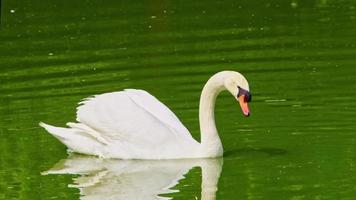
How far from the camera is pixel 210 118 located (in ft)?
45.1

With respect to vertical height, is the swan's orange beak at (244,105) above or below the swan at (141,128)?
above

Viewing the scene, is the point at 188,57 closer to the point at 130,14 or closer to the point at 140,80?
the point at 140,80

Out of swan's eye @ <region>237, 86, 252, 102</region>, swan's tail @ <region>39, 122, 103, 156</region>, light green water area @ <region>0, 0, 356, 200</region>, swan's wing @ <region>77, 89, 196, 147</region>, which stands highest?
swan's eye @ <region>237, 86, 252, 102</region>

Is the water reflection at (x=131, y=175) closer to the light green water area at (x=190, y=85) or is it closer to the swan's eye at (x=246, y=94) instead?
the light green water area at (x=190, y=85)

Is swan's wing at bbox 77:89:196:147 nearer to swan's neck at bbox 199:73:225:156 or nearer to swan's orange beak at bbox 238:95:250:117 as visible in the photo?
swan's neck at bbox 199:73:225:156

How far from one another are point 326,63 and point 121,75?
2.33 m

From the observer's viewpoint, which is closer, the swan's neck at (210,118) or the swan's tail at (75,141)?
the swan's neck at (210,118)

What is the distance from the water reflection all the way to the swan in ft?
0.30

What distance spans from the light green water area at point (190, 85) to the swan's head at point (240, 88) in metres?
0.48

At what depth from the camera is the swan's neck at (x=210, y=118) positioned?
44.3ft

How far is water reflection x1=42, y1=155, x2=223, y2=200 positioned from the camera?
1247cm

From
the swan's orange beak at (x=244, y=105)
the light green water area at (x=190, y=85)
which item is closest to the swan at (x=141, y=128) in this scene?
the swan's orange beak at (x=244, y=105)

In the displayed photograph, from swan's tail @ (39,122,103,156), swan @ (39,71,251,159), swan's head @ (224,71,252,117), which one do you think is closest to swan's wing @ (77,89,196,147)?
swan @ (39,71,251,159)

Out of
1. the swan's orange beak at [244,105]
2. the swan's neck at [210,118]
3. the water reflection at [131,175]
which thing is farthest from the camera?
the swan's neck at [210,118]
